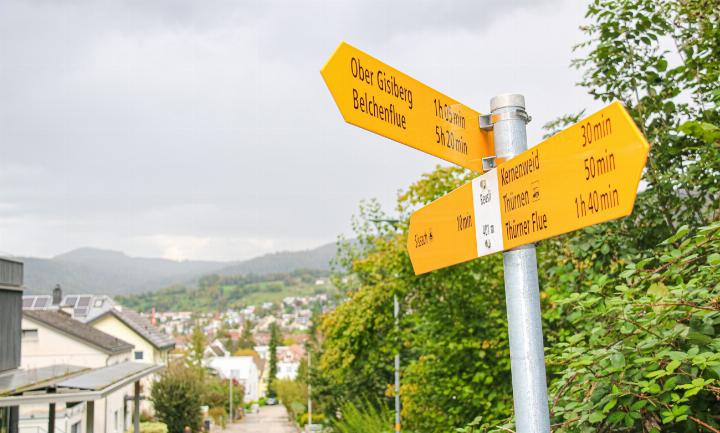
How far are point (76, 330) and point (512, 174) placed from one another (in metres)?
38.1

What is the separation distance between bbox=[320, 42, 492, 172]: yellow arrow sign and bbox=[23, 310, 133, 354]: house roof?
3659 centimetres

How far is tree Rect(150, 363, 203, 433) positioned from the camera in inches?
1516

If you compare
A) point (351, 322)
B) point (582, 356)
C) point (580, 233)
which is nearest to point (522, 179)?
point (582, 356)

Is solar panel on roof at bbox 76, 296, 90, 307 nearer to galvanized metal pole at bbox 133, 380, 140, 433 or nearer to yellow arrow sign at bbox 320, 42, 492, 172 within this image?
galvanized metal pole at bbox 133, 380, 140, 433

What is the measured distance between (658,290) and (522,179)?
1653 millimetres

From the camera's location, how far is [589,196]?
5.82 ft

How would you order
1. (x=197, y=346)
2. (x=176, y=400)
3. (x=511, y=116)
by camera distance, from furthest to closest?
(x=197, y=346)
(x=176, y=400)
(x=511, y=116)

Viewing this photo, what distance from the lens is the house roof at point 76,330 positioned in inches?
1374

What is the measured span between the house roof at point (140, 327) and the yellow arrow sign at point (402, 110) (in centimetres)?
4537

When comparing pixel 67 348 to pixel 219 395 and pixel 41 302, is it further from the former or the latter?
pixel 219 395

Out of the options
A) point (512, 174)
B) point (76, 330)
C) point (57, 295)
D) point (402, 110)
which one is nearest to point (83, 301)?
point (57, 295)

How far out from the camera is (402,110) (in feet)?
7.30

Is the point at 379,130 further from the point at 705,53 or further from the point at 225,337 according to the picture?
the point at 225,337

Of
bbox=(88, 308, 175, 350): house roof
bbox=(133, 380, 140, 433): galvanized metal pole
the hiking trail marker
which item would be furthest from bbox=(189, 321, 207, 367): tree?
the hiking trail marker
